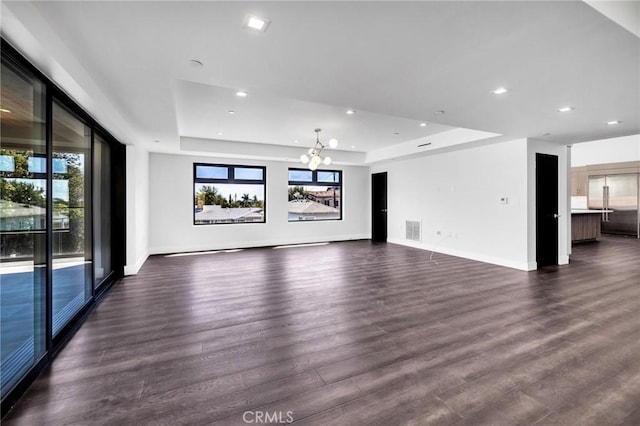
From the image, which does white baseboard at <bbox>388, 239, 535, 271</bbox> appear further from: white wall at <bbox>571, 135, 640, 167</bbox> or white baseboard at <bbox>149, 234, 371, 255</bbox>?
white wall at <bbox>571, 135, 640, 167</bbox>

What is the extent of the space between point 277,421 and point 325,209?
746 cm

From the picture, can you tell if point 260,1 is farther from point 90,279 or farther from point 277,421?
point 90,279

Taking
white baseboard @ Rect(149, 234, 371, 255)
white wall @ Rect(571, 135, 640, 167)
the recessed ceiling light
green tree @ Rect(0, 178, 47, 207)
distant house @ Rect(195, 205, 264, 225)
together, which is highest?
white wall @ Rect(571, 135, 640, 167)

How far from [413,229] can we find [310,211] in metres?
2.97

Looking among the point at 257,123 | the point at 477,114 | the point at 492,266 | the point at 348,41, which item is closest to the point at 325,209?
the point at 257,123

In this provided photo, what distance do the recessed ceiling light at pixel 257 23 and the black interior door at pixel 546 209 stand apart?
220 inches

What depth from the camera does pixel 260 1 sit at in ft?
5.46

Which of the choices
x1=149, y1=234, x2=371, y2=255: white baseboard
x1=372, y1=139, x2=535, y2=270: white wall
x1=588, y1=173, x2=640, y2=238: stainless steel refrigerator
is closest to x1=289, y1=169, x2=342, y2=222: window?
x1=149, y1=234, x2=371, y2=255: white baseboard

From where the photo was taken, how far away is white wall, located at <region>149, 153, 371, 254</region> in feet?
22.6

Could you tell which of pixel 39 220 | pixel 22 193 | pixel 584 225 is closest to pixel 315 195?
pixel 39 220

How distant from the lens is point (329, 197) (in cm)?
908

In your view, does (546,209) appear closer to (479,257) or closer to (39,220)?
(479,257)

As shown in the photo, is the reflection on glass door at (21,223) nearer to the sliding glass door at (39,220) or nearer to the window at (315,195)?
the sliding glass door at (39,220)

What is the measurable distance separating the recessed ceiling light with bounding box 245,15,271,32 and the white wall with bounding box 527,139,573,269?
207 inches
